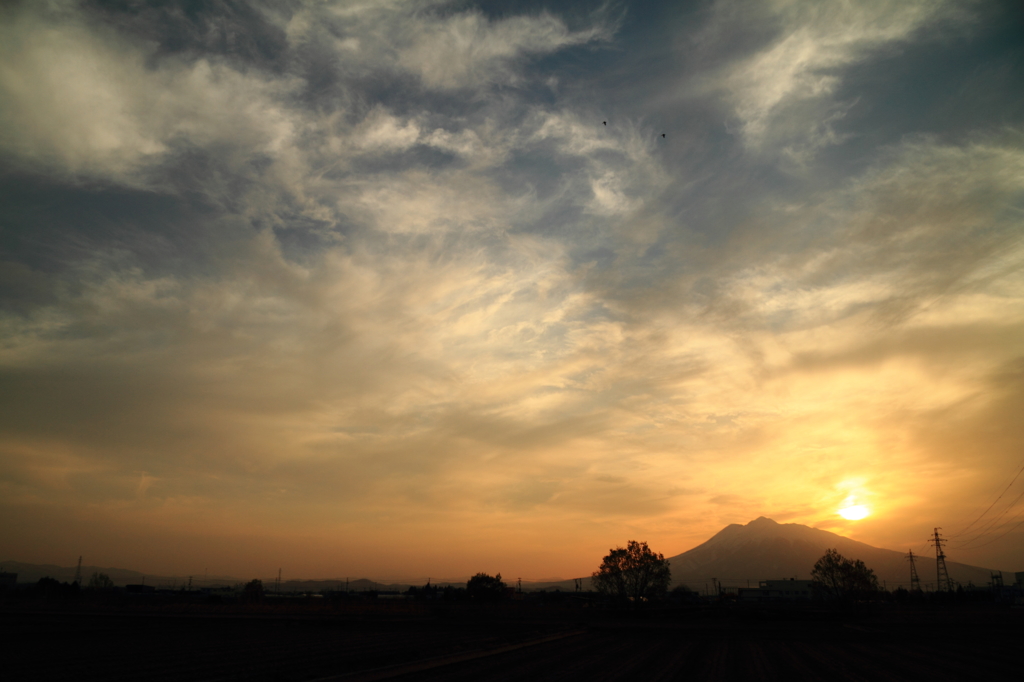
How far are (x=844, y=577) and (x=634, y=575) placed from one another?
49014 millimetres

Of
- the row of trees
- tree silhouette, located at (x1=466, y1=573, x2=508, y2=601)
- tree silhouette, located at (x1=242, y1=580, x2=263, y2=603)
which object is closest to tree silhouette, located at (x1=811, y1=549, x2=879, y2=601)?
the row of trees

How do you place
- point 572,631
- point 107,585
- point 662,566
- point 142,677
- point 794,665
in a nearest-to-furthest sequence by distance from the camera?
point 142,677 < point 794,665 < point 572,631 < point 662,566 < point 107,585

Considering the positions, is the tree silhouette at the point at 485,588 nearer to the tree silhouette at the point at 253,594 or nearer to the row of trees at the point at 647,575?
the row of trees at the point at 647,575

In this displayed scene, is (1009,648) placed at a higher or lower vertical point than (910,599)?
higher

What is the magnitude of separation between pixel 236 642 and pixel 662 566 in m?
115

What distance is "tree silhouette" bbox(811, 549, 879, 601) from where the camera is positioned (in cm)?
12506

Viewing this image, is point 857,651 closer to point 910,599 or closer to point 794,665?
point 794,665

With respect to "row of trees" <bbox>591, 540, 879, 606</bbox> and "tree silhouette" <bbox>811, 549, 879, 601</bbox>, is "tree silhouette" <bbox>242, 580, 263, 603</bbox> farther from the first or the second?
"tree silhouette" <bbox>811, 549, 879, 601</bbox>

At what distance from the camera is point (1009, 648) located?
4353 centimetres

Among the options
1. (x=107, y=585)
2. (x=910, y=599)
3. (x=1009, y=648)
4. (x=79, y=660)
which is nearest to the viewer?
(x=79, y=660)

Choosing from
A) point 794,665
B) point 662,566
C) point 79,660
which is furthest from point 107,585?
point 794,665

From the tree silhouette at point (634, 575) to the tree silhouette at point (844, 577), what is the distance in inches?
1419

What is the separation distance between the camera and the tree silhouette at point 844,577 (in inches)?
4924

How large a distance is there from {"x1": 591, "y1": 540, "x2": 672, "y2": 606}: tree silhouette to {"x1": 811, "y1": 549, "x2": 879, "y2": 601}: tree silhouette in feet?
118
